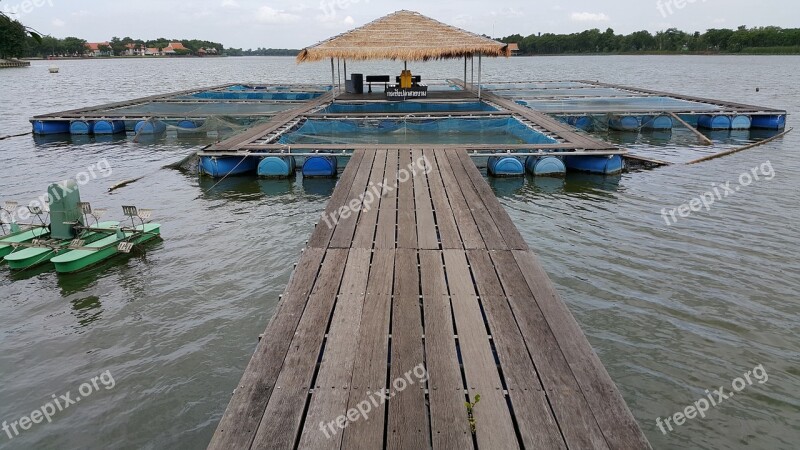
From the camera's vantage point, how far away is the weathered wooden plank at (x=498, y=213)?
644cm

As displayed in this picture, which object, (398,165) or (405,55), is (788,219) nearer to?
(398,165)

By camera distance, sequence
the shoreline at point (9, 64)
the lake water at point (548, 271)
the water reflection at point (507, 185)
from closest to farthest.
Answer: the lake water at point (548, 271) → the water reflection at point (507, 185) → the shoreline at point (9, 64)

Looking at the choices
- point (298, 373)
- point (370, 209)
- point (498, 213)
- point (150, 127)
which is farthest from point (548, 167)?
point (150, 127)

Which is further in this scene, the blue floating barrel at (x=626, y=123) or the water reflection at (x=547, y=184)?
the blue floating barrel at (x=626, y=123)

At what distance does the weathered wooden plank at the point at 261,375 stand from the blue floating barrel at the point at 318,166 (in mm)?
8255

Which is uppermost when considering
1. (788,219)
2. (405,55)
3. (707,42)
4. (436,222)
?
(707,42)

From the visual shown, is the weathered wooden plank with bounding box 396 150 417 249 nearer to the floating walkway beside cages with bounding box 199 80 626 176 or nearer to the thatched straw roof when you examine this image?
the floating walkway beside cages with bounding box 199 80 626 176

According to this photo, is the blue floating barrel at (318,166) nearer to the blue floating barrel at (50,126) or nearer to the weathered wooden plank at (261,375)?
the weathered wooden plank at (261,375)

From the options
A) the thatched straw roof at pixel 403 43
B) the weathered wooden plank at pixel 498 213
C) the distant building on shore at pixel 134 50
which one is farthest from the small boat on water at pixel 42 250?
the distant building on shore at pixel 134 50

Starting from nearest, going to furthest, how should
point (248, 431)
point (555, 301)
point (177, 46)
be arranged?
point (248, 431) < point (555, 301) < point (177, 46)

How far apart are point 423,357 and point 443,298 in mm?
1070

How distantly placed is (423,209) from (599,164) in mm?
7670

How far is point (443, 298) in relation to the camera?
5023 millimetres

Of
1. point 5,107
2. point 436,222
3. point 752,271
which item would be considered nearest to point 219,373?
point 436,222
